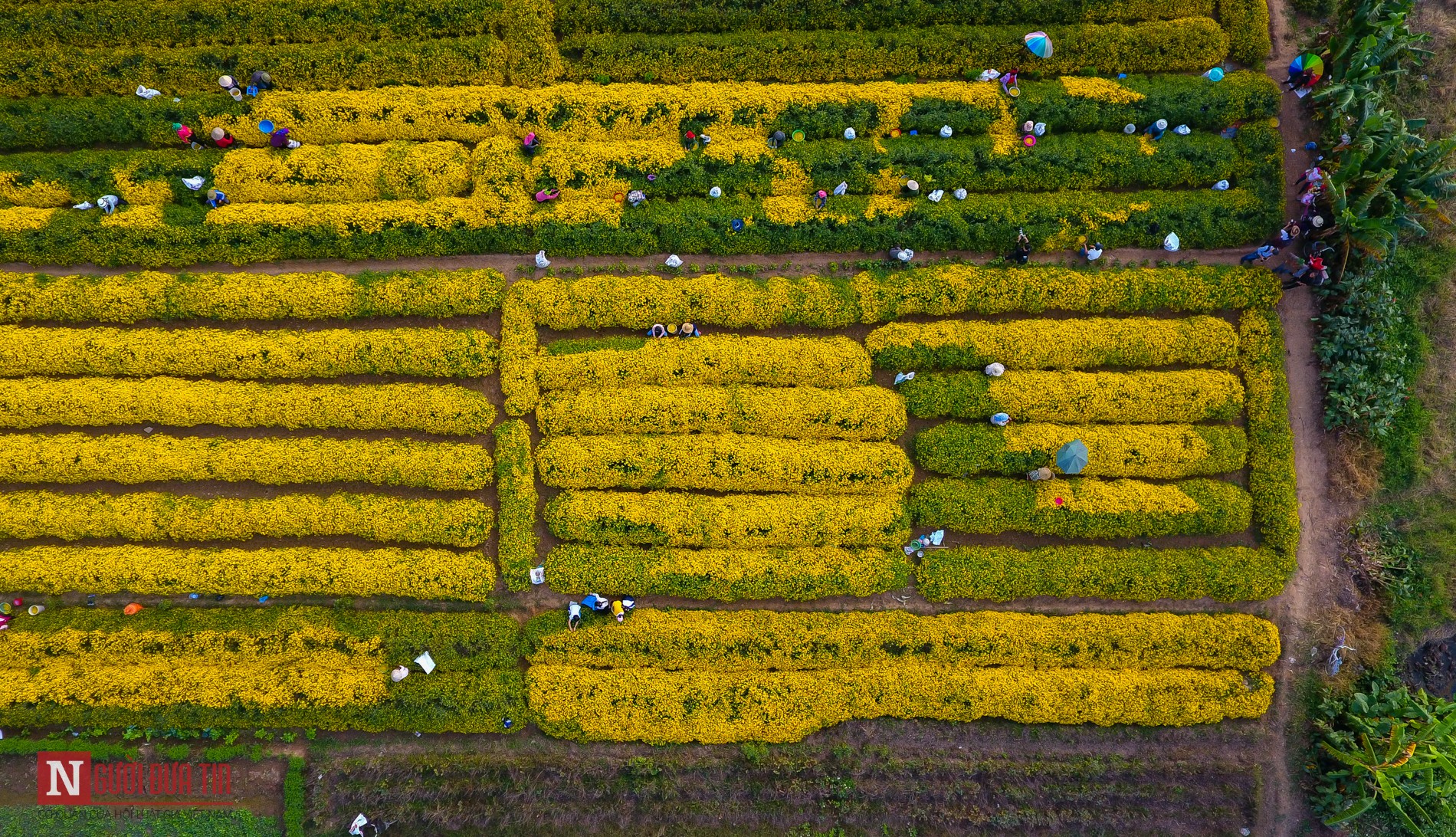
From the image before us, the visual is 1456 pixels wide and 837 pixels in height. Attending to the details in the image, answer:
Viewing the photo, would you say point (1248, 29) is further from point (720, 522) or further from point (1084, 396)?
point (720, 522)

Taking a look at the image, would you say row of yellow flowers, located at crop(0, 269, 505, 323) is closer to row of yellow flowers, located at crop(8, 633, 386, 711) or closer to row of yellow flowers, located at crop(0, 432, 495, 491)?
row of yellow flowers, located at crop(0, 432, 495, 491)

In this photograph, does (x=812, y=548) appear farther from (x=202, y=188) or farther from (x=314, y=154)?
(x=202, y=188)

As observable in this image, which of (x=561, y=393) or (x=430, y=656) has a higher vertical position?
(x=561, y=393)

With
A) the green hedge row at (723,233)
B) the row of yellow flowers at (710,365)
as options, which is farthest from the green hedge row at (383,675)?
the green hedge row at (723,233)

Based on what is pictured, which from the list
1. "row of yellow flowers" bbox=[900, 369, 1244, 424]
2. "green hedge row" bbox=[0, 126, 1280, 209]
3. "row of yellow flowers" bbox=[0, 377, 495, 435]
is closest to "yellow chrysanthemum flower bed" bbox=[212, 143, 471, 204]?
"green hedge row" bbox=[0, 126, 1280, 209]

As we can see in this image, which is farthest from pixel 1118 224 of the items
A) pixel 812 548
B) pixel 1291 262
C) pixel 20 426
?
pixel 20 426

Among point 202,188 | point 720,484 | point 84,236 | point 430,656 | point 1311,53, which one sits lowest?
point 430,656

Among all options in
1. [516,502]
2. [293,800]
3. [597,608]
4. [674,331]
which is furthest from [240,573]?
[674,331]
